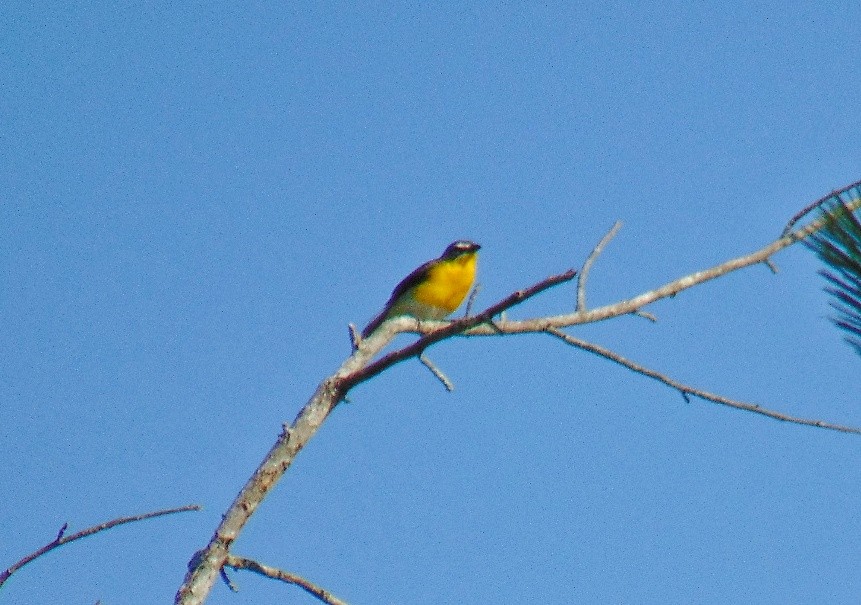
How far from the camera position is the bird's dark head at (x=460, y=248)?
9.01 meters

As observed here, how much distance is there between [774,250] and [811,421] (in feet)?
3.13

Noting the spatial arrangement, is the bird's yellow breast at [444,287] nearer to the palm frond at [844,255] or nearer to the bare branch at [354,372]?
the bare branch at [354,372]

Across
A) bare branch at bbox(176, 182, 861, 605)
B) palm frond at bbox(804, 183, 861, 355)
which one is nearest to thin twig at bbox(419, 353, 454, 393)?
bare branch at bbox(176, 182, 861, 605)

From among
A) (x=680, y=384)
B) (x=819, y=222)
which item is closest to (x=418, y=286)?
(x=680, y=384)

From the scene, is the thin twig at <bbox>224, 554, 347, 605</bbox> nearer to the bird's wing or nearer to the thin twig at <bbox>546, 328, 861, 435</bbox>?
the thin twig at <bbox>546, 328, 861, 435</bbox>

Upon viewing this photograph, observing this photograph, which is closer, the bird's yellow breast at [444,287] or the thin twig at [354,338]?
the thin twig at [354,338]

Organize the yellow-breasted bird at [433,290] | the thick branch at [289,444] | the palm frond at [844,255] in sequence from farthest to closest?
1. the yellow-breasted bird at [433,290]
2. the thick branch at [289,444]
3. the palm frond at [844,255]

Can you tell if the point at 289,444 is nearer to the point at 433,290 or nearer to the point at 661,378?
the point at 661,378

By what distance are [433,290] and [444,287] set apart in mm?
96

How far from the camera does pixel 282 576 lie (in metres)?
3.52

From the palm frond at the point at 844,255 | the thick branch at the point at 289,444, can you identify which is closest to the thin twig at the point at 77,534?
the thick branch at the point at 289,444

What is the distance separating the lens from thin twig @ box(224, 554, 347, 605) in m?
3.45

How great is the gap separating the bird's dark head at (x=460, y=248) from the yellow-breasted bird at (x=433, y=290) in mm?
19

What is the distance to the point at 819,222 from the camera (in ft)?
6.42
